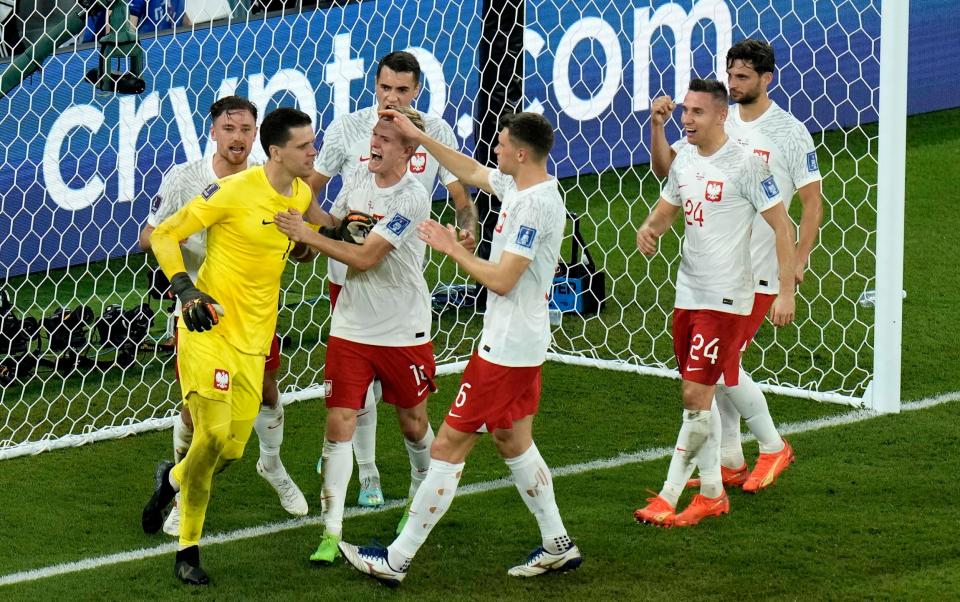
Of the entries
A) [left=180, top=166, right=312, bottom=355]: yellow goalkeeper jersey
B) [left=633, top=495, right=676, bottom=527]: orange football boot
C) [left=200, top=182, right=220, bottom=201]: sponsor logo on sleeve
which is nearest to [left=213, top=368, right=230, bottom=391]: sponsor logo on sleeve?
[left=180, top=166, right=312, bottom=355]: yellow goalkeeper jersey

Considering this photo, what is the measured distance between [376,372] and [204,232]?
1.03 metres

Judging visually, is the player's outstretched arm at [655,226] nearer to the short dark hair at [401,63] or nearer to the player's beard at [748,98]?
the player's beard at [748,98]

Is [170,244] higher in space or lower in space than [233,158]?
lower

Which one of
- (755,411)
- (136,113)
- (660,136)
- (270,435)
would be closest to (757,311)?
(755,411)

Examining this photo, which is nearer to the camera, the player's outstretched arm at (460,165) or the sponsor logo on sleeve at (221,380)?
the sponsor logo on sleeve at (221,380)

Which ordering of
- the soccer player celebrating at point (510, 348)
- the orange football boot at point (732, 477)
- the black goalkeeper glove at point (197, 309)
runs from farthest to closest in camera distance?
the orange football boot at point (732, 477), the soccer player celebrating at point (510, 348), the black goalkeeper glove at point (197, 309)

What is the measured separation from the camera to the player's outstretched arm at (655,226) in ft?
19.7

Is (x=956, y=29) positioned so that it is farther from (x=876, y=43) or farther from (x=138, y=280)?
(x=138, y=280)

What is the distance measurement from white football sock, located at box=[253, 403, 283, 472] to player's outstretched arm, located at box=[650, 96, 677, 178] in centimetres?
202

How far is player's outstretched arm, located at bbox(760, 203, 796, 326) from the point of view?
19.1ft

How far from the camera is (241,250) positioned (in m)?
5.41

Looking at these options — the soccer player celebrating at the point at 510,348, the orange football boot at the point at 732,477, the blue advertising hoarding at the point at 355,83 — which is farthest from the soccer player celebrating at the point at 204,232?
the blue advertising hoarding at the point at 355,83

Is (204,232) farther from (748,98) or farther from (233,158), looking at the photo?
(748,98)

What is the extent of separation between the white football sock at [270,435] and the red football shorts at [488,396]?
1.30m
